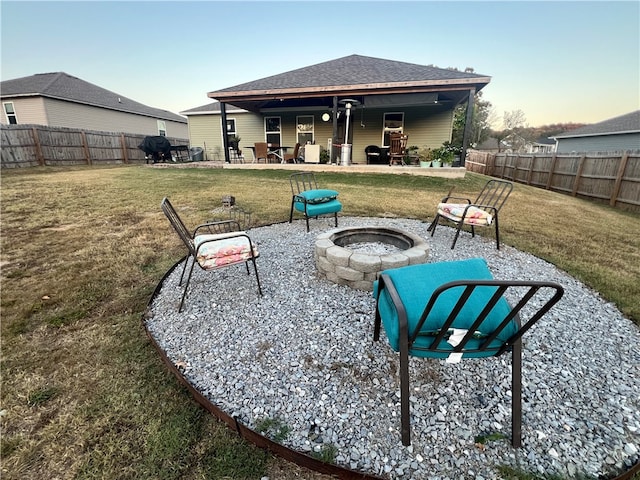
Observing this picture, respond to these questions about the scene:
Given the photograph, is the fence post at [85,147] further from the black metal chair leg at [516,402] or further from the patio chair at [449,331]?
the black metal chair leg at [516,402]

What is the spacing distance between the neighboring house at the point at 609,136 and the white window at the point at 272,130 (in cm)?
1914

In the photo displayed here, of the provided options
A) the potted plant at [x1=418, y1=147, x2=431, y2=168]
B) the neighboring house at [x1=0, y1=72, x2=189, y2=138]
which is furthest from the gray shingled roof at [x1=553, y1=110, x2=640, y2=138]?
the neighboring house at [x1=0, y1=72, x2=189, y2=138]

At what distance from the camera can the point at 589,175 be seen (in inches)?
390

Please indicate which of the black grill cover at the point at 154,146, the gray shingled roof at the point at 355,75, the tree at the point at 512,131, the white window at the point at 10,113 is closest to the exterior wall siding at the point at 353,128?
the gray shingled roof at the point at 355,75

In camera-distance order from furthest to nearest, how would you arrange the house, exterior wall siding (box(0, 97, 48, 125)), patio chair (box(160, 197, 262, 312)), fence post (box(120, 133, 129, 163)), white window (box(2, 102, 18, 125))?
white window (box(2, 102, 18, 125))
exterior wall siding (box(0, 97, 48, 125))
fence post (box(120, 133, 129, 163))
the house
patio chair (box(160, 197, 262, 312))

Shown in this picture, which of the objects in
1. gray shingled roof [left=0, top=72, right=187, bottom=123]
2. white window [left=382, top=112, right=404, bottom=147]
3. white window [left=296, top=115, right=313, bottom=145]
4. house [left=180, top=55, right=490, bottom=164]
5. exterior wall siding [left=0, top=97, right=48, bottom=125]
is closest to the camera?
house [left=180, top=55, right=490, bottom=164]

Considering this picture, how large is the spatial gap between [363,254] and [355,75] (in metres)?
11.1

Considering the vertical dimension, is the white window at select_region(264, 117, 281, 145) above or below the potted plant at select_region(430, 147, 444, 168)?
above

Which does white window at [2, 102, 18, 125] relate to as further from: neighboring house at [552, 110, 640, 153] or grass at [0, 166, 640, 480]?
neighboring house at [552, 110, 640, 153]

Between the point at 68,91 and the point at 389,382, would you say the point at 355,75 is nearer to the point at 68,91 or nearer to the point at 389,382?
the point at 389,382

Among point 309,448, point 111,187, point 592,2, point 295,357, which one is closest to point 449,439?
point 309,448

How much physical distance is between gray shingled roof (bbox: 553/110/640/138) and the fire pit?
2274 cm

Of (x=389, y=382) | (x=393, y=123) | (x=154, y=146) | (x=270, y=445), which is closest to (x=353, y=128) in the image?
(x=393, y=123)

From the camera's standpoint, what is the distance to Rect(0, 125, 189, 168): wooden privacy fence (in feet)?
38.4
